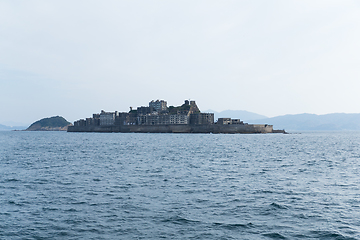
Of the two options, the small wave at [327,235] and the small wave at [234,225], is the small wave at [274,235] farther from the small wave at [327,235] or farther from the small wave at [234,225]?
the small wave at [327,235]

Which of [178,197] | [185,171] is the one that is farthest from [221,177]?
[178,197]

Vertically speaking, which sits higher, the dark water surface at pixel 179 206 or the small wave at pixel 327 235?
the dark water surface at pixel 179 206

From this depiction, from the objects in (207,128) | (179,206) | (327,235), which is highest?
(207,128)

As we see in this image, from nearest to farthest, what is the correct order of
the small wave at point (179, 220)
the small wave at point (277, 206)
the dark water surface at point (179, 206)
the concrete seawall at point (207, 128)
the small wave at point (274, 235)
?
the small wave at point (274, 235)
the dark water surface at point (179, 206)
the small wave at point (179, 220)
the small wave at point (277, 206)
the concrete seawall at point (207, 128)

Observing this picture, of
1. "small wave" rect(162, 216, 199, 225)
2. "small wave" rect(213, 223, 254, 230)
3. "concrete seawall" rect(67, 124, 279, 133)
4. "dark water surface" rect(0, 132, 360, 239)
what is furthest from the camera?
"concrete seawall" rect(67, 124, 279, 133)

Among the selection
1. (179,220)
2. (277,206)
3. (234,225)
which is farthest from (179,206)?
(277,206)

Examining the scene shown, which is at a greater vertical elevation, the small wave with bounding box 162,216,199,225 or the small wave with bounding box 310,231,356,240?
the small wave with bounding box 162,216,199,225

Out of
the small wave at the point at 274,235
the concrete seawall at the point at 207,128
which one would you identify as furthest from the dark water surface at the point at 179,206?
the concrete seawall at the point at 207,128

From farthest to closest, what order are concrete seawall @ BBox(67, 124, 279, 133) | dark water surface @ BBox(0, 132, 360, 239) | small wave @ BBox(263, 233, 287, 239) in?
concrete seawall @ BBox(67, 124, 279, 133) → dark water surface @ BBox(0, 132, 360, 239) → small wave @ BBox(263, 233, 287, 239)

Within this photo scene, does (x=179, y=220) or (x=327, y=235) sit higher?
(x=179, y=220)

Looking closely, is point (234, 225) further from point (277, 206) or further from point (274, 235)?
point (277, 206)

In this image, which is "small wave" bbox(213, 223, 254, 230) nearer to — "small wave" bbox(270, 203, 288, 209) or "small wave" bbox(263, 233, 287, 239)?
"small wave" bbox(263, 233, 287, 239)

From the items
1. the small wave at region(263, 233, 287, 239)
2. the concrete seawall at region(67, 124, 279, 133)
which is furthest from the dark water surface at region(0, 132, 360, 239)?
the concrete seawall at region(67, 124, 279, 133)

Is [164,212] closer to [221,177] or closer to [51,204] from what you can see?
[51,204]
